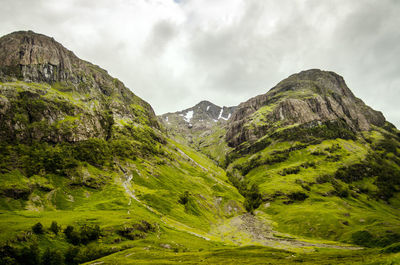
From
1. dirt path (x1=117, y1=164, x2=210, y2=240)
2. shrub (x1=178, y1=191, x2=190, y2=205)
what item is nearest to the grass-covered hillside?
dirt path (x1=117, y1=164, x2=210, y2=240)

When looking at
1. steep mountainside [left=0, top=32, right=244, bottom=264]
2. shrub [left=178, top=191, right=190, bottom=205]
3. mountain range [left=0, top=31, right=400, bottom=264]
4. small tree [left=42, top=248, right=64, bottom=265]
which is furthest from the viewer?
shrub [left=178, top=191, right=190, bottom=205]

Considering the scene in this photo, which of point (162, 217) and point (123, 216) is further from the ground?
point (123, 216)

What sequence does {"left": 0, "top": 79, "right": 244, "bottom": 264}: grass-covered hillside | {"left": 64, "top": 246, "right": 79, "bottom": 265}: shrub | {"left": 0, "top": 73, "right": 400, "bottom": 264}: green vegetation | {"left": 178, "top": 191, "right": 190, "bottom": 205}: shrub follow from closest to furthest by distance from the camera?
1. {"left": 64, "top": 246, "right": 79, "bottom": 265}: shrub
2. {"left": 0, "top": 73, "right": 400, "bottom": 264}: green vegetation
3. {"left": 0, "top": 79, "right": 244, "bottom": 264}: grass-covered hillside
4. {"left": 178, "top": 191, "right": 190, "bottom": 205}: shrub

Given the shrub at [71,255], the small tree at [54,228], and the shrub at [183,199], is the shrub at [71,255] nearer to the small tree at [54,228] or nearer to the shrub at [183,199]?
the small tree at [54,228]

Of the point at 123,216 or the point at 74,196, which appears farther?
the point at 74,196

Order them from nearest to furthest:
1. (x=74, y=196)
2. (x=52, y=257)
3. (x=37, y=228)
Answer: (x=52, y=257) < (x=37, y=228) < (x=74, y=196)

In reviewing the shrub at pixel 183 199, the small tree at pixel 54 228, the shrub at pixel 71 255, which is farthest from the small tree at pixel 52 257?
the shrub at pixel 183 199

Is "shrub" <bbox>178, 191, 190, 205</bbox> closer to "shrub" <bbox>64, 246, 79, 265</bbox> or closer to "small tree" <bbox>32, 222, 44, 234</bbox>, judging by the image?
"shrub" <bbox>64, 246, 79, 265</bbox>

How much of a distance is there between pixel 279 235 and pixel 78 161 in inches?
6066

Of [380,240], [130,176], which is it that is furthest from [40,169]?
[380,240]

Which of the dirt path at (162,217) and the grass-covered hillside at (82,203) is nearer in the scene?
the grass-covered hillside at (82,203)

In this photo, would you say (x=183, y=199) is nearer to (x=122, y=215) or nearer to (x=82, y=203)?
(x=122, y=215)

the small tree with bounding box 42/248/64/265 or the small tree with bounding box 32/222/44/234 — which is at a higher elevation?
the small tree with bounding box 32/222/44/234

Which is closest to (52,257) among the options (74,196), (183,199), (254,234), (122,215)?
(122,215)
